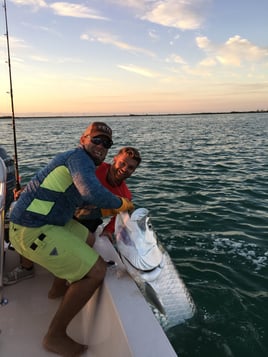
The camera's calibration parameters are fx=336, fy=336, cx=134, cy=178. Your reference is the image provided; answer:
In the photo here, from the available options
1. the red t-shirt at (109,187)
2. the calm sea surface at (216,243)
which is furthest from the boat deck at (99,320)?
the calm sea surface at (216,243)

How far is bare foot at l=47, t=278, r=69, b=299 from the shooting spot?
3.20 meters

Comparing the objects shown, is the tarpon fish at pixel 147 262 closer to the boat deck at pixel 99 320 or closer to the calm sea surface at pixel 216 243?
the boat deck at pixel 99 320

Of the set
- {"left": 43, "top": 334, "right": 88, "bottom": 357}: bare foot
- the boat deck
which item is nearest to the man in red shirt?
the boat deck

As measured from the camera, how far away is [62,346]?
100 inches

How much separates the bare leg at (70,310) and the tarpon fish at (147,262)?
0.86ft

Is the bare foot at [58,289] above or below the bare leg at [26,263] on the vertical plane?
below

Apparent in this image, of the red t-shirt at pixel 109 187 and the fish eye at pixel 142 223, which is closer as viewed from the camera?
the fish eye at pixel 142 223

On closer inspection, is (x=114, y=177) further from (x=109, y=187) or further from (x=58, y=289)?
(x=58, y=289)

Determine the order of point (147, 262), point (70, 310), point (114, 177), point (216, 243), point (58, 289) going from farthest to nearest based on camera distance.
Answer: point (216, 243), point (114, 177), point (58, 289), point (147, 262), point (70, 310)

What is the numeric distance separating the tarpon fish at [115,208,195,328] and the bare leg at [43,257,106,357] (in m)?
0.26

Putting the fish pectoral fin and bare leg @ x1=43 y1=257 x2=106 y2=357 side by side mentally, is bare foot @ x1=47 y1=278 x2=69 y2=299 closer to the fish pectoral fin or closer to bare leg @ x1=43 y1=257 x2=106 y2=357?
bare leg @ x1=43 y1=257 x2=106 y2=357

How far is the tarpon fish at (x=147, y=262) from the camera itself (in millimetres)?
2639

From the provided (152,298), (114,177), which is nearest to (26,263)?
(114,177)

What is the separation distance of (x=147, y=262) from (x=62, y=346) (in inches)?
35.2
